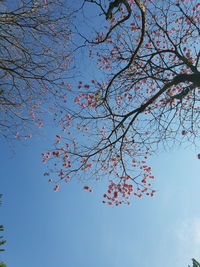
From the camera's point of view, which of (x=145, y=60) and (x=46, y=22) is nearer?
(x=46, y=22)

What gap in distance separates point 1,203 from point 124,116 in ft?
21.9

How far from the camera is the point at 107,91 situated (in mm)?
6152

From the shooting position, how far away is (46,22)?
5.85 metres

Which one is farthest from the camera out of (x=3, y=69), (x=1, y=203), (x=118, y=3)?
(x=1, y=203)

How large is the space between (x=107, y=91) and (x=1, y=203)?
688cm

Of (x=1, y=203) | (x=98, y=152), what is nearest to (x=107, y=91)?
(x=98, y=152)

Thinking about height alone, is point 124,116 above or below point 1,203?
above

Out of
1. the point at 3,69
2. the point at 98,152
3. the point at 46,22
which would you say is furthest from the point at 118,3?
the point at 98,152

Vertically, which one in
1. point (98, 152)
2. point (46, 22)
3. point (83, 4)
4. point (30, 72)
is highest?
point (46, 22)

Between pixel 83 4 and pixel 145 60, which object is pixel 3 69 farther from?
pixel 145 60

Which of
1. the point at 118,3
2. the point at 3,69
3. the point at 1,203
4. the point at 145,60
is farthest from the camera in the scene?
the point at 1,203

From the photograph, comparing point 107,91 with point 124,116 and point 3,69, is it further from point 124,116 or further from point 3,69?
point 3,69

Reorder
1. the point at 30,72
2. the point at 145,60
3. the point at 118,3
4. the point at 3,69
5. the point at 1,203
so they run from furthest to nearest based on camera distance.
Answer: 1. the point at 1,203
2. the point at 145,60
3. the point at 30,72
4. the point at 3,69
5. the point at 118,3

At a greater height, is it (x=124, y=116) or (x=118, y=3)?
(x=118, y=3)
